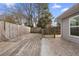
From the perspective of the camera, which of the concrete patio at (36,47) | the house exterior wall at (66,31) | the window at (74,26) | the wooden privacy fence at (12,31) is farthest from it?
the house exterior wall at (66,31)

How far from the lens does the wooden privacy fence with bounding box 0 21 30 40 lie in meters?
5.83

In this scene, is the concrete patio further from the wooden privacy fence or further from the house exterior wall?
the house exterior wall

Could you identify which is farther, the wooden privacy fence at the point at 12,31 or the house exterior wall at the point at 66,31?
the house exterior wall at the point at 66,31

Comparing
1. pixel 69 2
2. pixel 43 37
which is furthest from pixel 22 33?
pixel 69 2

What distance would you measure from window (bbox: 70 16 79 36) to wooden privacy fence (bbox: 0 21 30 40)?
1.89 metres

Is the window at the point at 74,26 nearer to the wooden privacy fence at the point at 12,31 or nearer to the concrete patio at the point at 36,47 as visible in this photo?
the concrete patio at the point at 36,47

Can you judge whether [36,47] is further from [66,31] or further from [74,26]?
[66,31]

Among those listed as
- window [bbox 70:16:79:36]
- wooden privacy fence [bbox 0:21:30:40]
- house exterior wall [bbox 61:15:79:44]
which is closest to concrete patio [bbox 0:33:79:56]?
wooden privacy fence [bbox 0:21:30:40]

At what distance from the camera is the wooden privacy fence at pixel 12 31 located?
Result: 5.83 metres

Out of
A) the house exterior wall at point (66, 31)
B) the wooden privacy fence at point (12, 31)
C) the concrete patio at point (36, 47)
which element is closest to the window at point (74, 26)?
the house exterior wall at point (66, 31)

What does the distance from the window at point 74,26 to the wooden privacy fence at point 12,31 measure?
6.19 ft

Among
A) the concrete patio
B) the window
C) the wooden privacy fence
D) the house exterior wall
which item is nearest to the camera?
the concrete patio

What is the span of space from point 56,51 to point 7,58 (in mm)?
1574

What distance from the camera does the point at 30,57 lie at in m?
5.27
